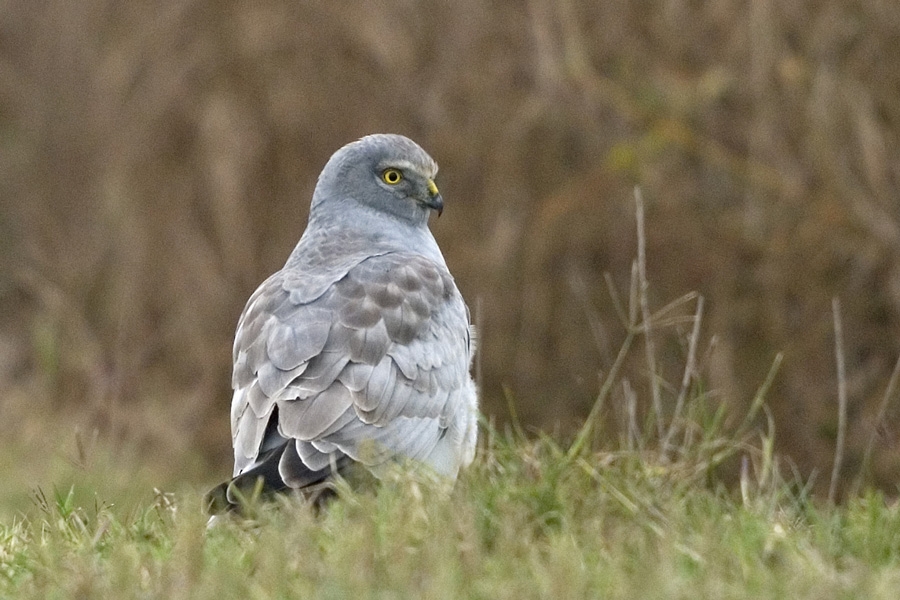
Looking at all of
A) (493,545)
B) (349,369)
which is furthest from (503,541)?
(349,369)

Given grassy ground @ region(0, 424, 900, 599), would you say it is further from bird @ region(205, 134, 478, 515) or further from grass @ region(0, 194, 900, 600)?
bird @ region(205, 134, 478, 515)

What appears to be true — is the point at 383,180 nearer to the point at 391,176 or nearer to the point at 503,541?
the point at 391,176

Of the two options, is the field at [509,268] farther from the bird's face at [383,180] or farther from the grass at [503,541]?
the bird's face at [383,180]

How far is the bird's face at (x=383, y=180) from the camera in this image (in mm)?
6434

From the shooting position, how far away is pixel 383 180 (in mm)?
6469

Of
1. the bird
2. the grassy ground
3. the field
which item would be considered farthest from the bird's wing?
→ the grassy ground

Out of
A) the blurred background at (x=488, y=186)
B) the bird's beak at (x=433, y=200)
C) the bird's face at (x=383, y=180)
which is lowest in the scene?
the blurred background at (x=488, y=186)

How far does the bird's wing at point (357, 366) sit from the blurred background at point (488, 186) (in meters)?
1.86

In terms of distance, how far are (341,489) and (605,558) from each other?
2.83 feet

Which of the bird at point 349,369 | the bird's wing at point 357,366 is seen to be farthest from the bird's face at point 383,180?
the bird's wing at point 357,366

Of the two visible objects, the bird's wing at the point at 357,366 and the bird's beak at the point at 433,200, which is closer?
the bird's wing at the point at 357,366

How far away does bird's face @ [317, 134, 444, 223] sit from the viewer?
6.43 metres

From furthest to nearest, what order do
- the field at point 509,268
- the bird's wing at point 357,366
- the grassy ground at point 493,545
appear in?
the bird's wing at point 357,366 → the field at point 509,268 → the grassy ground at point 493,545

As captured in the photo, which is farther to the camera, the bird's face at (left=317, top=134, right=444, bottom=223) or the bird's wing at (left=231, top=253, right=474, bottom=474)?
the bird's face at (left=317, top=134, right=444, bottom=223)
